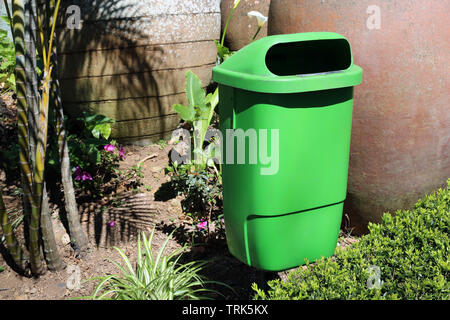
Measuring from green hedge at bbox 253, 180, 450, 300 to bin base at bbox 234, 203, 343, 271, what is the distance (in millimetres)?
161

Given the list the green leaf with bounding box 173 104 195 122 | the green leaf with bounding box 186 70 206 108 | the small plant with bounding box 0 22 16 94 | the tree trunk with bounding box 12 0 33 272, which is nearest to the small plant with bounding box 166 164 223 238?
the green leaf with bounding box 173 104 195 122

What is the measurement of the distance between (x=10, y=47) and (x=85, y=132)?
2.05 m

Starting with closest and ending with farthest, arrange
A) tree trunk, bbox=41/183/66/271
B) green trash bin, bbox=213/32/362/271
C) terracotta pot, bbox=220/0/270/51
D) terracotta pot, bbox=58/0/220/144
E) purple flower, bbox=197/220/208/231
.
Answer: green trash bin, bbox=213/32/362/271 → tree trunk, bbox=41/183/66/271 → purple flower, bbox=197/220/208/231 → terracotta pot, bbox=58/0/220/144 → terracotta pot, bbox=220/0/270/51

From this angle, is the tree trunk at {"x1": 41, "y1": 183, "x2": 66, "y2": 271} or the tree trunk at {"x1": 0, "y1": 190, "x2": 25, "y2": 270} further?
the tree trunk at {"x1": 41, "y1": 183, "x2": 66, "y2": 271}

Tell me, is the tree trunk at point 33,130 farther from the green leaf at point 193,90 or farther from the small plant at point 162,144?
the small plant at point 162,144

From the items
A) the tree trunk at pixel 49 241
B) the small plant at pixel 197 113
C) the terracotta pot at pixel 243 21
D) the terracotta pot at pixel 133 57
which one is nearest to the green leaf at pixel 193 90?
the small plant at pixel 197 113

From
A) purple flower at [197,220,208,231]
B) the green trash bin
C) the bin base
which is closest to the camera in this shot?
the green trash bin

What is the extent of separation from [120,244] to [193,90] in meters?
1.29

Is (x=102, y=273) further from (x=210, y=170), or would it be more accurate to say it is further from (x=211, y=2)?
(x=211, y=2)

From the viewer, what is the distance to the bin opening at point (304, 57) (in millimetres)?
2354

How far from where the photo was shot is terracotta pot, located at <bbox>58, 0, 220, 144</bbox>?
3668 millimetres

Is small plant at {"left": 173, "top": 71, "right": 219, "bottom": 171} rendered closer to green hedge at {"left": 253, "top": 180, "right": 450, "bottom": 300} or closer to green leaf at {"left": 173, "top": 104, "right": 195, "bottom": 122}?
green leaf at {"left": 173, "top": 104, "right": 195, "bottom": 122}

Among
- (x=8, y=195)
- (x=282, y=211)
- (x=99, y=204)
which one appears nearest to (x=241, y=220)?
(x=282, y=211)

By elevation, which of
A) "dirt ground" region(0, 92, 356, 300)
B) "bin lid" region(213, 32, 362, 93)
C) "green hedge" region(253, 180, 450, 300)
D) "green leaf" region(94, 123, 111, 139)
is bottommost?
"dirt ground" region(0, 92, 356, 300)
